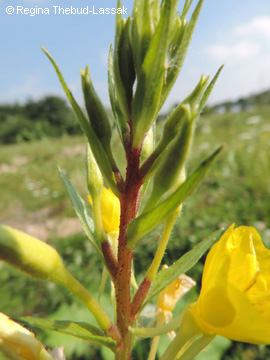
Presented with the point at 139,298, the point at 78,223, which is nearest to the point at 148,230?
the point at 139,298

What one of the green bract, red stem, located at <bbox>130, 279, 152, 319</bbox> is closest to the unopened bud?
the green bract

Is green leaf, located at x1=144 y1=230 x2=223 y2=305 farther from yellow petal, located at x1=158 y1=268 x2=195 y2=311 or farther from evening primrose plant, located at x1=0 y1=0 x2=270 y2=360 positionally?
yellow petal, located at x1=158 y1=268 x2=195 y2=311

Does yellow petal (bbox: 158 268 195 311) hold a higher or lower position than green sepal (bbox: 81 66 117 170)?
lower

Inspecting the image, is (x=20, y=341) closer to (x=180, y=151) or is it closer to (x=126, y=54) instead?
(x=180, y=151)

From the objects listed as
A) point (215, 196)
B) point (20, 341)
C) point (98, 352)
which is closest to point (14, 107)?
point (215, 196)

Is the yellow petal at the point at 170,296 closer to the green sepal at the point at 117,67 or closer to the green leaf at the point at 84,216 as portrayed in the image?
the green leaf at the point at 84,216

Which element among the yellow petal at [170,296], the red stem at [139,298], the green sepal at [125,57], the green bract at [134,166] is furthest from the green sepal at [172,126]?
the yellow petal at [170,296]

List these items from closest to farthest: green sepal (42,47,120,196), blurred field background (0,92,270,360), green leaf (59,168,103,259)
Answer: green sepal (42,47,120,196) → green leaf (59,168,103,259) → blurred field background (0,92,270,360)
